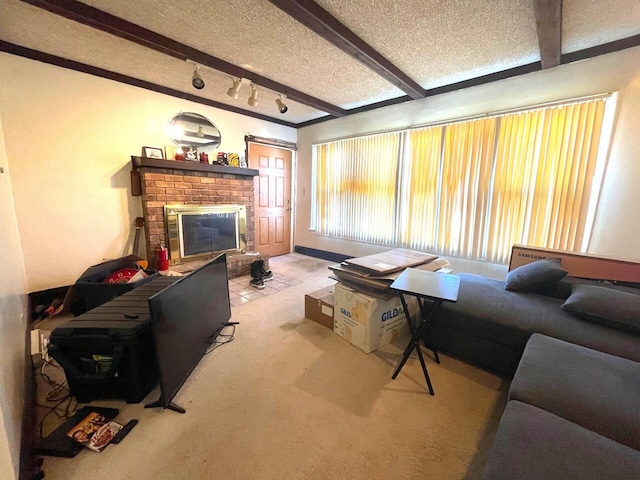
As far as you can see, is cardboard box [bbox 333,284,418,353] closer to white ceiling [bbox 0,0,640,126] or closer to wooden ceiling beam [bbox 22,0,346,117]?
white ceiling [bbox 0,0,640,126]

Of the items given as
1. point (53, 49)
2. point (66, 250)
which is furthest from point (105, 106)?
point (66, 250)

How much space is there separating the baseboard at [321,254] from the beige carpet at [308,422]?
267 centimetres

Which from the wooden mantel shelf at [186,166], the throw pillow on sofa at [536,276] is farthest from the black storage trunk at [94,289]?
the throw pillow on sofa at [536,276]

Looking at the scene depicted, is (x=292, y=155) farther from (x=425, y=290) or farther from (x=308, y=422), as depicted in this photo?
(x=308, y=422)

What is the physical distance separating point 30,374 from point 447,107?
464 centimetres

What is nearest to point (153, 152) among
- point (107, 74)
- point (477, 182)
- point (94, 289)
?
point (107, 74)

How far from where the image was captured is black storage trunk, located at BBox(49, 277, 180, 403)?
1455mm

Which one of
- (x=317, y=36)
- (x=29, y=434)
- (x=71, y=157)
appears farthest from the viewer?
(x=71, y=157)

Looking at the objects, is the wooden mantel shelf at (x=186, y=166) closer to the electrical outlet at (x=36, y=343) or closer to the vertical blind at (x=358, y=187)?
the vertical blind at (x=358, y=187)

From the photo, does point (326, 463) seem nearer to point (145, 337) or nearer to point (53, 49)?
point (145, 337)

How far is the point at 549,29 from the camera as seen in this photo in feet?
6.43

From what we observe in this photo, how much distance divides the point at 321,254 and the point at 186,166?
2.74m

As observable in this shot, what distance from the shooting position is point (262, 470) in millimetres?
1199

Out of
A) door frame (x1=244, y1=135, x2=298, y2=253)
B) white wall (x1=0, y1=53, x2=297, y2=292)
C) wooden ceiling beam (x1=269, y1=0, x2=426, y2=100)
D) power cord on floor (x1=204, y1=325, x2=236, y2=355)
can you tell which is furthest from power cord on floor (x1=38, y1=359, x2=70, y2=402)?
door frame (x1=244, y1=135, x2=298, y2=253)
